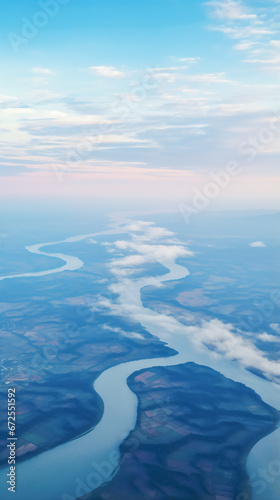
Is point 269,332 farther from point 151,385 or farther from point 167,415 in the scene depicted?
point 167,415

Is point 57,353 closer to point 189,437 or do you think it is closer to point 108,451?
point 108,451

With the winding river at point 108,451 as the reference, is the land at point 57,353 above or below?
above

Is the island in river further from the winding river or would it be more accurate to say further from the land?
the land

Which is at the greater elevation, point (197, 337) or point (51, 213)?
point (51, 213)

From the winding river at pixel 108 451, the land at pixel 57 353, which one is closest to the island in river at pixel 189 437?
the winding river at pixel 108 451

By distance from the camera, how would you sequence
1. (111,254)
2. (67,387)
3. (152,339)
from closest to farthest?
(67,387), (152,339), (111,254)

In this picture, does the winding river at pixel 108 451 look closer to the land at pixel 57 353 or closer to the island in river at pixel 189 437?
the island in river at pixel 189 437

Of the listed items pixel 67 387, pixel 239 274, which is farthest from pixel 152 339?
pixel 239 274

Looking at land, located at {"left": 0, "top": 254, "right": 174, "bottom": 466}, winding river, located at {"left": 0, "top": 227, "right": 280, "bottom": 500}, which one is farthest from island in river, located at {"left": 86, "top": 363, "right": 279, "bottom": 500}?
land, located at {"left": 0, "top": 254, "right": 174, "bottom": 466}

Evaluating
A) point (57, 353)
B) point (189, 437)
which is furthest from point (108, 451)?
point (57, 353)
